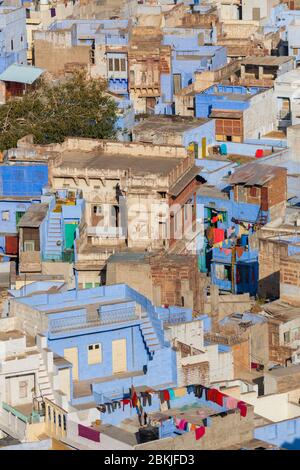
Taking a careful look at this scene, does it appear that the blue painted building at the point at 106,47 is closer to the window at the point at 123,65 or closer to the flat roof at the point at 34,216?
the window at the point at 123,65

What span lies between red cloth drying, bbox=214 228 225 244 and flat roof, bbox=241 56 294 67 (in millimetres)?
14514

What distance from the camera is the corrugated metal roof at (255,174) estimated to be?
60438 mm

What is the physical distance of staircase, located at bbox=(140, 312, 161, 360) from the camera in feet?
153

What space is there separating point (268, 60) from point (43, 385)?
103ft

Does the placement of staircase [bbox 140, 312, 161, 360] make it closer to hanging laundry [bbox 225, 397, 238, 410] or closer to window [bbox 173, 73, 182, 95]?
hanging laundry [bbox 225, 397, 238, 410]

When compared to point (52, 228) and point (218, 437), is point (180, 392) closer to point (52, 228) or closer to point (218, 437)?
point (218, 437)

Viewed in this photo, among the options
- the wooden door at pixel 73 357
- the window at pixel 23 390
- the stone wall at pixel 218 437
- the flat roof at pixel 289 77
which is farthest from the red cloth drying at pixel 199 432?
the flat roof at pixel 289 77

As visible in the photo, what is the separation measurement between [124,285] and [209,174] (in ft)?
52.2

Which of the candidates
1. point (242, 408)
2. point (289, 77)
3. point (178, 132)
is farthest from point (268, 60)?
point (242, 408)

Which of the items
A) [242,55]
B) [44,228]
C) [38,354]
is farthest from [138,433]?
[242,55]

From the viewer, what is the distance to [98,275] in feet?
177

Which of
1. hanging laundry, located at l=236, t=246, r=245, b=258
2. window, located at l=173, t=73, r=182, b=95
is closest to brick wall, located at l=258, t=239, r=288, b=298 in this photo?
hanging laundry, located at l=236, t=246, r=245, b=258

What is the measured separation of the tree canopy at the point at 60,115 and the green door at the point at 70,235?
816 centimetres
